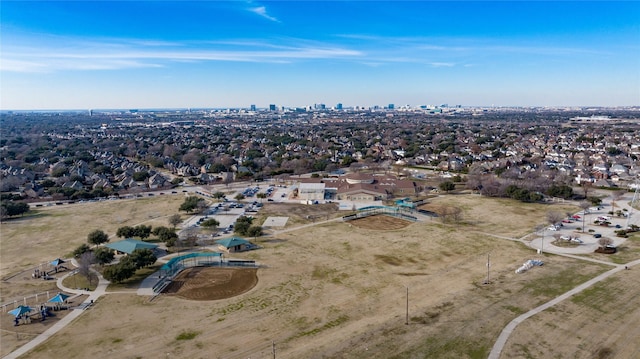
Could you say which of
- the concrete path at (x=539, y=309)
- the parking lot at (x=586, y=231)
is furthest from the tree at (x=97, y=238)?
the parking lot at (x=586, y=231)

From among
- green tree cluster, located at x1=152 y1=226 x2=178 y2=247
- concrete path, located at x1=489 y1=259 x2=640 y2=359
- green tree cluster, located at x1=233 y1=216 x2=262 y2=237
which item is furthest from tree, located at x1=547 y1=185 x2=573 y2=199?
green tree cluster, located at x1=152 y1=226 x2=178 y2=247

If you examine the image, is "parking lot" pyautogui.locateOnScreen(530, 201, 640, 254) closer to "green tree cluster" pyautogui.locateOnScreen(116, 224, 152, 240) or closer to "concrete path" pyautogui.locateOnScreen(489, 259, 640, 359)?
"concrete path" pyautogui.locateOnScreen(489, 259, 640, 359)

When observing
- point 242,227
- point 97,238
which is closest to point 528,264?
point 242,227

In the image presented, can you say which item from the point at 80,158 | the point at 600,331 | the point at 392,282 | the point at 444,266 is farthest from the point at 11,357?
the point at 80,158

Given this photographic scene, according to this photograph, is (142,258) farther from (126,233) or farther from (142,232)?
(126,233)

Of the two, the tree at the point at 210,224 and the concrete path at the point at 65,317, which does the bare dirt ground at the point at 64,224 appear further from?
the concrete path at the point at 65,317

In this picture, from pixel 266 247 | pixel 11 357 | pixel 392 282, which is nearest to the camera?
pixel 11 357

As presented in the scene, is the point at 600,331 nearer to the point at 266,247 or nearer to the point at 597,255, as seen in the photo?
the point at 597,255
